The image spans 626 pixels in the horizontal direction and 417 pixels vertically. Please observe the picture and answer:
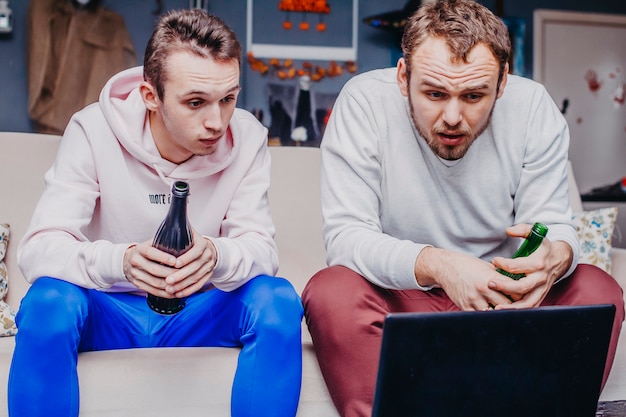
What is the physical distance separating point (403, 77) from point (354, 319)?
0.56 m

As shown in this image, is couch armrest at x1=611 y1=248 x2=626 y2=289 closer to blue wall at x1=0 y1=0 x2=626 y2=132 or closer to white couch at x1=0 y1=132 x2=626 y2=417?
white couch at x1=0 y1=132 x2=626 y2=417

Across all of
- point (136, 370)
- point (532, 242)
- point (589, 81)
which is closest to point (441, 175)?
point (532, 242)

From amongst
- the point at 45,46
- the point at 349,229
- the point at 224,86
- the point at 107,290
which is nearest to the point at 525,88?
the point at 349,229

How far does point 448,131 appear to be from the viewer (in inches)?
60.3

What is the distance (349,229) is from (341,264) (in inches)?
3.0

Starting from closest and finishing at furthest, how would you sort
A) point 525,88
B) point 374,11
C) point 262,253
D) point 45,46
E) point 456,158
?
point 262,253, point 456,158, point 525,88, point 45,46, point 374,11

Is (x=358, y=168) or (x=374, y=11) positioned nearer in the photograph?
(x=358, y=168)

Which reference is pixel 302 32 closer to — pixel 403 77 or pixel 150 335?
pixel 403 77

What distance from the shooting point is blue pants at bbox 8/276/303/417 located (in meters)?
1.27

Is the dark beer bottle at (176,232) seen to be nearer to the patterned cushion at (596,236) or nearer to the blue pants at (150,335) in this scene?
the blue pants at (150,335)

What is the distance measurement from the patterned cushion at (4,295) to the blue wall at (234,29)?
6.96 feet

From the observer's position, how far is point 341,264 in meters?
1.55

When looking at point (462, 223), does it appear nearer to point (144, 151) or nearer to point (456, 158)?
point (456, 158)

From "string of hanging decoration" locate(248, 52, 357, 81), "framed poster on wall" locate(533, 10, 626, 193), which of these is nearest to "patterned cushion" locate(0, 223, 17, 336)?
"string of hanging decoration" locate(248, 52, 357, 81)
